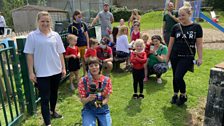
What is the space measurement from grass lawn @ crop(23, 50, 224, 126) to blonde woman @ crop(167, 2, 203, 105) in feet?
1.88

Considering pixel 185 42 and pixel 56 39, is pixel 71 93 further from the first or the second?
pixel 185 42

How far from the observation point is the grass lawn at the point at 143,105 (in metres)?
4.21

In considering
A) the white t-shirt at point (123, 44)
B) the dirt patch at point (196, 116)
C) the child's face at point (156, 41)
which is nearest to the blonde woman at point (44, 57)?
the dirt patch at point (196, 116)

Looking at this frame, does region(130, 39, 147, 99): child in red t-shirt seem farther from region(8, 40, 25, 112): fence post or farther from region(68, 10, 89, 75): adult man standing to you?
region(8, 40, 25, 112): fence post

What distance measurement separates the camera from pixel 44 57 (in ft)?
12.0

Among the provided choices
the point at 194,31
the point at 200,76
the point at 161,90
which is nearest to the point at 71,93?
the point at 161,90

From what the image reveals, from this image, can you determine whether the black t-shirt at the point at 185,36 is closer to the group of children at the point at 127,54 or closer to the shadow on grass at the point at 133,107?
the group of children at the point at 127,54

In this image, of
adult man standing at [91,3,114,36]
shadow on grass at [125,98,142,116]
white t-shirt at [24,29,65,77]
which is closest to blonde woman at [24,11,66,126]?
white t-shirt at [24,29,65,77]

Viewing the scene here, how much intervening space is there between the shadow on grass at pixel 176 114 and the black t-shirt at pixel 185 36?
3.35ft

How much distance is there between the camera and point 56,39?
3.85 m

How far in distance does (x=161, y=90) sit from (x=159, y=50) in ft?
3.50

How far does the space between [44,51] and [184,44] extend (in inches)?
94.2

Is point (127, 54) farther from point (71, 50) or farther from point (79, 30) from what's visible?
point (71, 50)

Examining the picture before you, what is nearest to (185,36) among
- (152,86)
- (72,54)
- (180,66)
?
(180,66)
